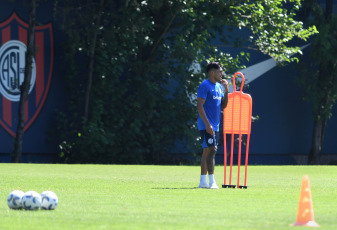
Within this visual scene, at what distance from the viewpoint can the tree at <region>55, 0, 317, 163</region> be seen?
25312mm

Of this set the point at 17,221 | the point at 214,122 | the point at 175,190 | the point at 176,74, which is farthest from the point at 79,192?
the point at 176,74

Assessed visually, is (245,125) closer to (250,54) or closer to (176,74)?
(176,74)

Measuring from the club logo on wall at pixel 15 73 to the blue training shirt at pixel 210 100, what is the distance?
1270cm

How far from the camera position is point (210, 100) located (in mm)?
13094

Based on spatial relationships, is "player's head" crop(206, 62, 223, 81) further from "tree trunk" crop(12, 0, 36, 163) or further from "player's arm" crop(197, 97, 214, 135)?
"tree trunk" crop(12, 0, 36, 163)

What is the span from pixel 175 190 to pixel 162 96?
14.0 m

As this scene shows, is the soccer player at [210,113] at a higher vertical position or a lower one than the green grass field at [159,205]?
higher

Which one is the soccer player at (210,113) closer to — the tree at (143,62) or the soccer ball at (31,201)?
the soccer ball at (31,201)

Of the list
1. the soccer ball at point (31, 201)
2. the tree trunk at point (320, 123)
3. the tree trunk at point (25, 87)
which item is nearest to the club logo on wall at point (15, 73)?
the tree trunk at point (25, 87)

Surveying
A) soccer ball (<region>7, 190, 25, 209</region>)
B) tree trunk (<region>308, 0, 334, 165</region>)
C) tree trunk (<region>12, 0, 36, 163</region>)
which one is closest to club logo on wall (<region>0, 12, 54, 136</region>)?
tree trunk (<region>12, 0, 36, 163</region>)

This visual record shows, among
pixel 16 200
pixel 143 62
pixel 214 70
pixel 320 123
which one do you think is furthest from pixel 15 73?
pixel 16 200

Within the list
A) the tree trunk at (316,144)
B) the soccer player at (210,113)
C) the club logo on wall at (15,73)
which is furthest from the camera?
the tree trunk at (316,144)

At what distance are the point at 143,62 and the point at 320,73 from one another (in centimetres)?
812

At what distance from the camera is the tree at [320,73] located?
29.4 metres
